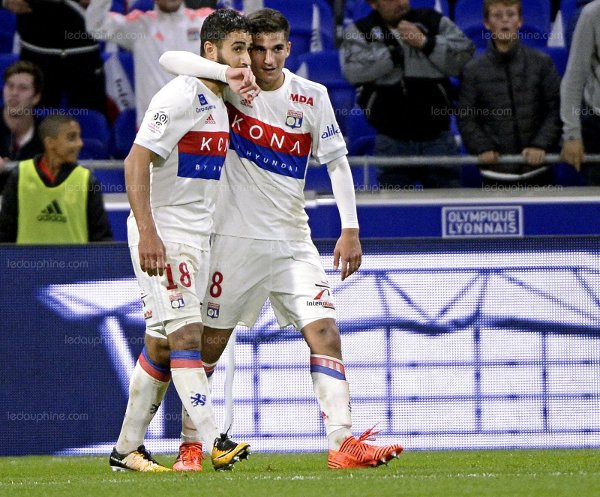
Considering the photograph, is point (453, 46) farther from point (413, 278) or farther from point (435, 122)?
point (413, 278)

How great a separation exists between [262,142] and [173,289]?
34.7 inches

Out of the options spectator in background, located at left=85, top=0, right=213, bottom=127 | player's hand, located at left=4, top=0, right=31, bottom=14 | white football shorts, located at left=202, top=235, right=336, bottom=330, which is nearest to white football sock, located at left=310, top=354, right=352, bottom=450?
white football shorts, located at left=202, top=235, right=336, bottom=330

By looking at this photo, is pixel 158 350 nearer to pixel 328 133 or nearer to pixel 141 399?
pixel 141 399

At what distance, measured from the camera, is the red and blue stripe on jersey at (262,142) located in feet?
20.2

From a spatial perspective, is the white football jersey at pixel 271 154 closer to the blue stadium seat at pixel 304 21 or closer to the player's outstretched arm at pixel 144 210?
the player's outstretched arm at pixel 144 210

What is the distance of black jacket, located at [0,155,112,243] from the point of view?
838 centimetres

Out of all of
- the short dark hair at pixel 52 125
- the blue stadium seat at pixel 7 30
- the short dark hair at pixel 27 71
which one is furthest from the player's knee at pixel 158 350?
the blue stadium seat at pixel 7 30

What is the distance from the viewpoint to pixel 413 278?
24.2ft

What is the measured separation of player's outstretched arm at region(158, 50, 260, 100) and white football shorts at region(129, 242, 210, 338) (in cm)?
77

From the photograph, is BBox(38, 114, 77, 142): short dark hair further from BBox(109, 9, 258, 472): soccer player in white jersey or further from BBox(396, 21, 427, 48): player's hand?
BBox(109, 9, 258, 472): soccer player in white jersey

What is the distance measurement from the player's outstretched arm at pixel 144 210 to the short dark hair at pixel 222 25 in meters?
0.63

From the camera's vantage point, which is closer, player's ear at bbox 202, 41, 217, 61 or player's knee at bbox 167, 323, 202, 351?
player's knee at bbox 167, 323, 202, 351

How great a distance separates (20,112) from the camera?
978 centimetres

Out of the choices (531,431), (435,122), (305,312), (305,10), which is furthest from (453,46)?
(305,312)
